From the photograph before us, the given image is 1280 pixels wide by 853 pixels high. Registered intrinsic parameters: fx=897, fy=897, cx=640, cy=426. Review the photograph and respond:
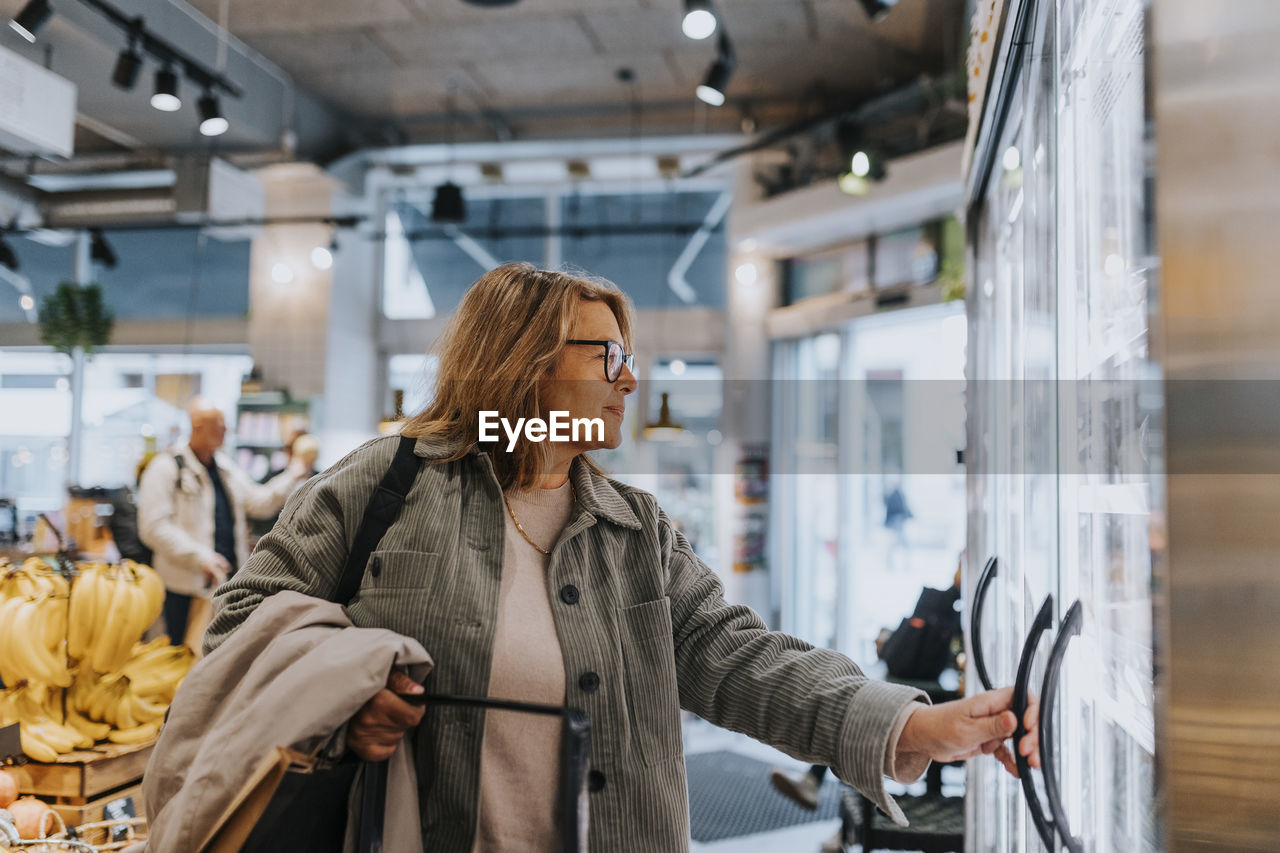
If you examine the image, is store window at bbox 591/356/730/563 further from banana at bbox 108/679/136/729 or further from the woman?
the woman

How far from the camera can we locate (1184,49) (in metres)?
0.54

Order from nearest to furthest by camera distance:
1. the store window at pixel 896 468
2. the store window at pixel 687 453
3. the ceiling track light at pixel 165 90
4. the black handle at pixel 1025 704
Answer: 1. the black handle at pixel 1025 704
2. the ceiling track light at pixel 165 90
3. the store window at pixel 896 468
4. the store window at pixel 687 453

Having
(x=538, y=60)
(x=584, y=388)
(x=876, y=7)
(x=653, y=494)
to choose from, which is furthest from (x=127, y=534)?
(x=876, y=7)

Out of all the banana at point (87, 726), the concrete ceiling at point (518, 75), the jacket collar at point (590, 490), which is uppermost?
the concrete ceiling at point (518, 75)

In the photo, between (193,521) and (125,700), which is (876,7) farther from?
(193,521)

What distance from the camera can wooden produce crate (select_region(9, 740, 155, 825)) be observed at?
191 centimetres

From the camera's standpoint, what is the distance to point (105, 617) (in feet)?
6.81

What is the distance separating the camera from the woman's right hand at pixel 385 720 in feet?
3.57

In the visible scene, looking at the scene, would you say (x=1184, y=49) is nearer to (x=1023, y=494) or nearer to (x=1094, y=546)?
(x=1094, y=546)

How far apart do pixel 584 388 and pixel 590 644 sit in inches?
15.3

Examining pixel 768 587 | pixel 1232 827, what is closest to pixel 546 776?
pixel 1232 827

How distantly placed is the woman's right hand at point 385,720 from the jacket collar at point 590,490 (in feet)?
1.16

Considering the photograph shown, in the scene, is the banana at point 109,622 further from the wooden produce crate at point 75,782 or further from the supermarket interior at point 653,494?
the wooden produce crate at point 75,782

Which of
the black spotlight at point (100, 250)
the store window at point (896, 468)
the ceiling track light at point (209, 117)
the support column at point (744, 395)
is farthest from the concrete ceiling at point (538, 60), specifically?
the store window at point (896, 468)
